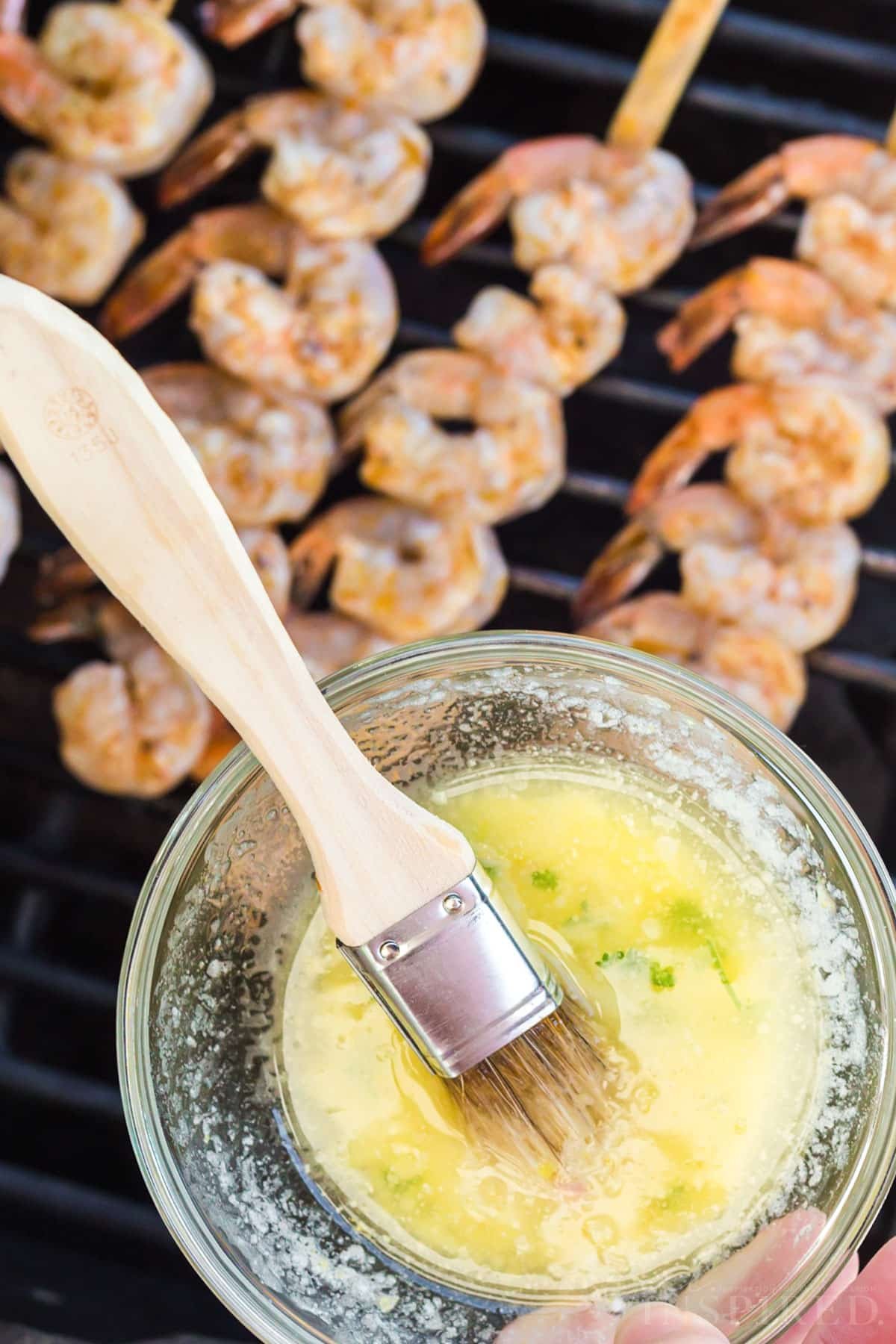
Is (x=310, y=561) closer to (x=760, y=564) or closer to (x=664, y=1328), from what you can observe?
(x=760, y=564)

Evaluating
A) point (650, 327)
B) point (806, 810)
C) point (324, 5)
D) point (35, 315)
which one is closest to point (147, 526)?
point (35, 315)

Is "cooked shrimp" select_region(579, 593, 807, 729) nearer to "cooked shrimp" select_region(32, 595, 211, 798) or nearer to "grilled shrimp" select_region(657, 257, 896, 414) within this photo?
"grilled shrimp" select_region(657, 257, 896, 414)

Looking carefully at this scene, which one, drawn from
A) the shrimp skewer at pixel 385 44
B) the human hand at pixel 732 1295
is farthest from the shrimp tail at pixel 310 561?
the human hand at pixel 732 1295

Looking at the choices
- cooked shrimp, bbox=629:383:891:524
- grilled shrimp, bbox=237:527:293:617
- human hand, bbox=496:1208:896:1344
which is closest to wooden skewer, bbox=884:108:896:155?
cooked shrimp, bbox=629:383:891:524

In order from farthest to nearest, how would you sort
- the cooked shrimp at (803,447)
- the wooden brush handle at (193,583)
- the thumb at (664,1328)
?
the cooked shrimp at (803,447)
the thumb at (664,1328)
the wooden brush handle at (193,583)

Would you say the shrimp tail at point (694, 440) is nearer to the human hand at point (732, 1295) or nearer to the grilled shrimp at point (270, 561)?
the grilled shrimp at point (270, 561)
